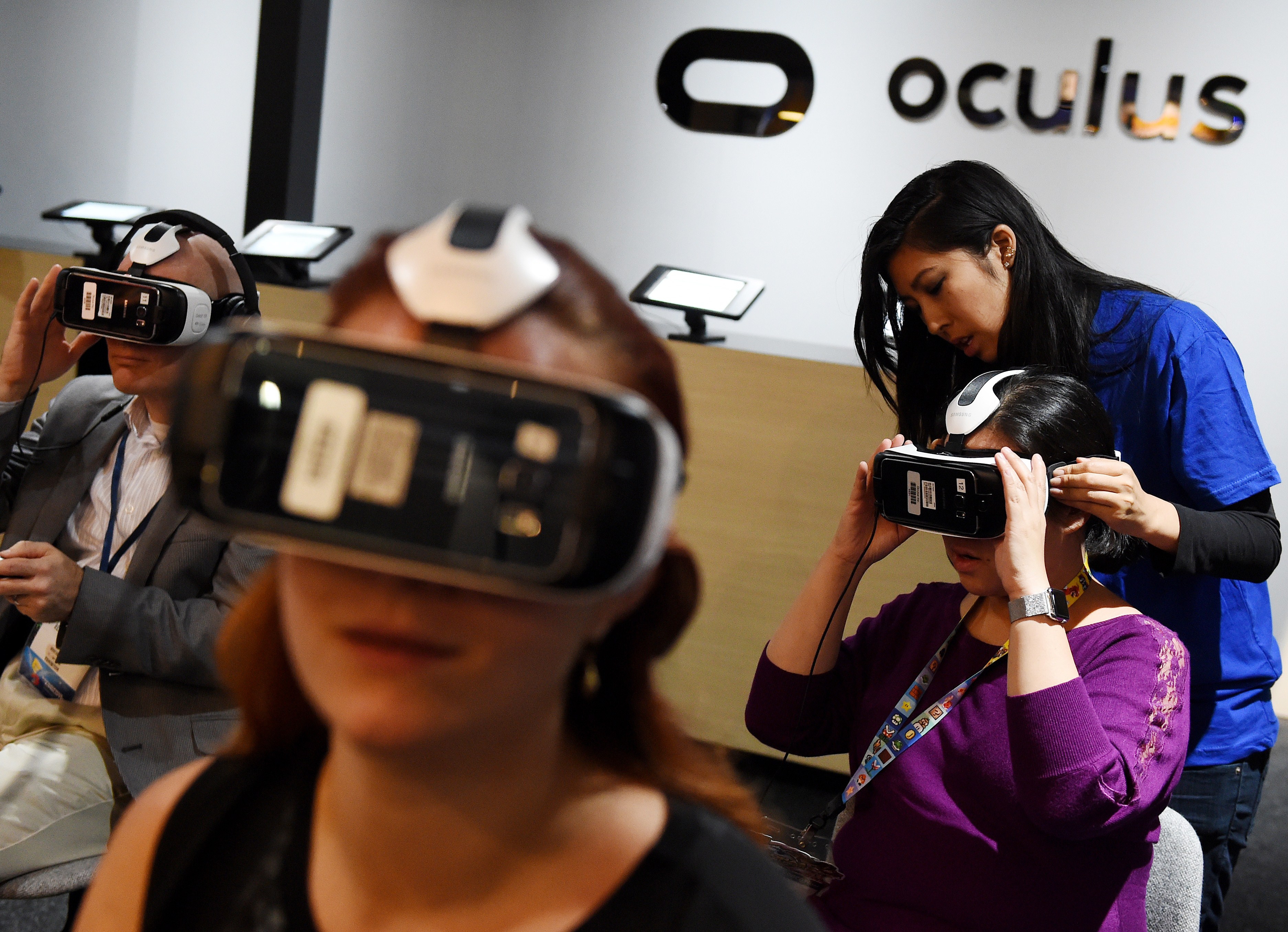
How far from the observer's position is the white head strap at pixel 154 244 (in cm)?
188

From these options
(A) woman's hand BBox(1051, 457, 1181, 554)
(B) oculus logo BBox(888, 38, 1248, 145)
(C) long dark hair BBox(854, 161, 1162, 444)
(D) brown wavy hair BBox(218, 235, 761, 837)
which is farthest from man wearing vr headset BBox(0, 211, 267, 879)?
(B) oculus logo BBox(888, 38, 1248, 145)

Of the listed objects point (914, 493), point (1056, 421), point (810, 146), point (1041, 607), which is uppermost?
point (810, 146)

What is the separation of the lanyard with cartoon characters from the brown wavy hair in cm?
72

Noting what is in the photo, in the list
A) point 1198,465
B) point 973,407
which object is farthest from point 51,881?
point 1198,465

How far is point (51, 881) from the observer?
1658 millimetres

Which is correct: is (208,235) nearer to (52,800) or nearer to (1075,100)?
(52,800)

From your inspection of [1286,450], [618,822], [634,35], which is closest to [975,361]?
[618,822]

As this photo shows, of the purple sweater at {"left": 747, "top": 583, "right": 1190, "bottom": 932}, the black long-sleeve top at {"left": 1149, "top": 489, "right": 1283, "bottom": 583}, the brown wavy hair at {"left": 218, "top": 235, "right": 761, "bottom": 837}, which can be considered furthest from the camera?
the black long-sleeve top at {"left": 1149, "top": 489, "right": 1283, "bottom": 583}

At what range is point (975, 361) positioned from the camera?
2.00 metres

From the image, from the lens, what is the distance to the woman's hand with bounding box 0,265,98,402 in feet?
6.53

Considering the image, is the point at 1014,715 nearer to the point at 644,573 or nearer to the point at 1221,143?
the point at 644,573

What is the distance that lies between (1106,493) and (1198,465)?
38cm

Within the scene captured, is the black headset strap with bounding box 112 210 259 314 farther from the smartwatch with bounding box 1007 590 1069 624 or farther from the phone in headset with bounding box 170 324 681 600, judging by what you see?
the phone in headset with bounding box 170 324 681 600

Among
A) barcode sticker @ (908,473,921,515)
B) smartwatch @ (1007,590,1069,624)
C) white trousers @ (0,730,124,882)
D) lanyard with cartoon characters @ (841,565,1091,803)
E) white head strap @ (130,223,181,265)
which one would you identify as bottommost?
white trousers @ (0,730,124,882)
